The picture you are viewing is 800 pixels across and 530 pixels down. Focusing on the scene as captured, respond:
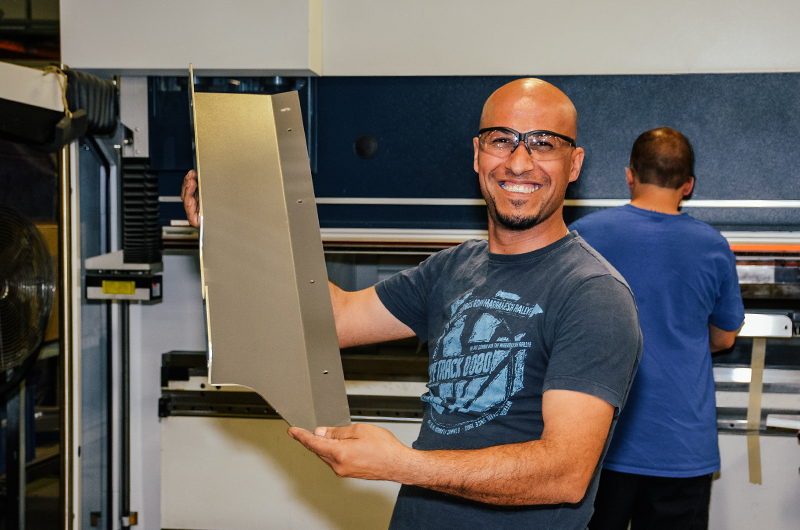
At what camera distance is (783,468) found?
189 cm

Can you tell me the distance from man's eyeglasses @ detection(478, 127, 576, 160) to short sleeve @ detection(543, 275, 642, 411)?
0.23 meters

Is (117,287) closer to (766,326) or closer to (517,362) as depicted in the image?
(517,362)

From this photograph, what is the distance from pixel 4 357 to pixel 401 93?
1.30m

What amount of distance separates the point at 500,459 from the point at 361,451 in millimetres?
170

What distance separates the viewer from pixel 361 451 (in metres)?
0.70

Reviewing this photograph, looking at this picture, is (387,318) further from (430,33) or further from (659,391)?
(430,33)

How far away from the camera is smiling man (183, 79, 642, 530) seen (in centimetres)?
74

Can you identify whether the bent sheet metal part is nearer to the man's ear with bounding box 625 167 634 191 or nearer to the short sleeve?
the short sleeve

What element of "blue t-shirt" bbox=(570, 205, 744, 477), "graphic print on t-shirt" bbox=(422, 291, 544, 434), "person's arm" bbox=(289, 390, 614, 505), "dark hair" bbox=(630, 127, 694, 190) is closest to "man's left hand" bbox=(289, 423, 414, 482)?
"person's arm" bbox=(289, 390, 614, 505)

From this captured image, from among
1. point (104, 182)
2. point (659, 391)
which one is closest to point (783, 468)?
point (659, 391)

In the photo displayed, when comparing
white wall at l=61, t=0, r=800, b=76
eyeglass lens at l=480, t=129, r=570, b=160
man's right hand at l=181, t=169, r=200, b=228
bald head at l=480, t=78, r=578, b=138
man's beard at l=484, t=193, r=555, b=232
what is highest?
white wall at l=61, t=0, r=800, b=76

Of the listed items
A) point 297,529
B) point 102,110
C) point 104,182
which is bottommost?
point 297,529

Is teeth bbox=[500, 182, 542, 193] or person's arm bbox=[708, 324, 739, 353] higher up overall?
teeth bbox=[500, 182, 542, 193]

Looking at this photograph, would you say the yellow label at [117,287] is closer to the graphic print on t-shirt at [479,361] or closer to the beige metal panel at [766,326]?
the graphic print on t-shirt at [479,361]
